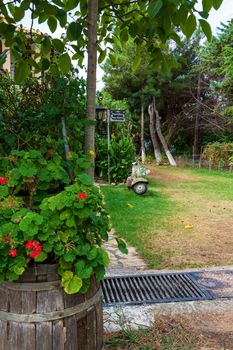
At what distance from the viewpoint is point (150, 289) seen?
2795 millimetres

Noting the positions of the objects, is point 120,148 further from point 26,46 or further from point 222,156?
point 26,46

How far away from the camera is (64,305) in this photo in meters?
1.38

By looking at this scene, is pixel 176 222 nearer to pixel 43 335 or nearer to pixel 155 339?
pixel 155 339

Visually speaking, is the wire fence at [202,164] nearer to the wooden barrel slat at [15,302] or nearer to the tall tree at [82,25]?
the tall tree at [82,25]

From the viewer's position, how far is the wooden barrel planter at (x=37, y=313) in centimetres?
135

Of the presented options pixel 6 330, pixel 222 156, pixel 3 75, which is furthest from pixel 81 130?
pixel 222 156

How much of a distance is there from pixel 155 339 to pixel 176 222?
10.1ft

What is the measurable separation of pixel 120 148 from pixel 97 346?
7231 mm

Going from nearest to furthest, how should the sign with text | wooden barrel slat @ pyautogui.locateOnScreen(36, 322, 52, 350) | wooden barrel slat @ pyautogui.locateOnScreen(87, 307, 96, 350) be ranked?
wooden barrel slat @ pyautogui.locateOnScreen(36, 322, 52, 350) → wooden barrel slat @ pyautogui.locateOnScreen(87, 307, 96, 350) → the sign with text

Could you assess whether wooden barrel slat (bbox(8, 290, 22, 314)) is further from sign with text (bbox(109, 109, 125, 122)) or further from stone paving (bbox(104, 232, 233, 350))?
sign with text (bbox(109, 109, 125, 122))

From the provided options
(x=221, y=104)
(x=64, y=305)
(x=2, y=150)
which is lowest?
(x=64, y=305)

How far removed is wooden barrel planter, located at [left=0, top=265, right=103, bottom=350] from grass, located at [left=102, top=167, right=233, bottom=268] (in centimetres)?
206

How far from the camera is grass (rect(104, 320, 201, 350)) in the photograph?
1988 mm

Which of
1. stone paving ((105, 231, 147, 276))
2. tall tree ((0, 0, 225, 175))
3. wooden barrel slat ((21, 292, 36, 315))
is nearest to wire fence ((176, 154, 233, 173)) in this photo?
stone paving ((105, 231, 147, 276))
